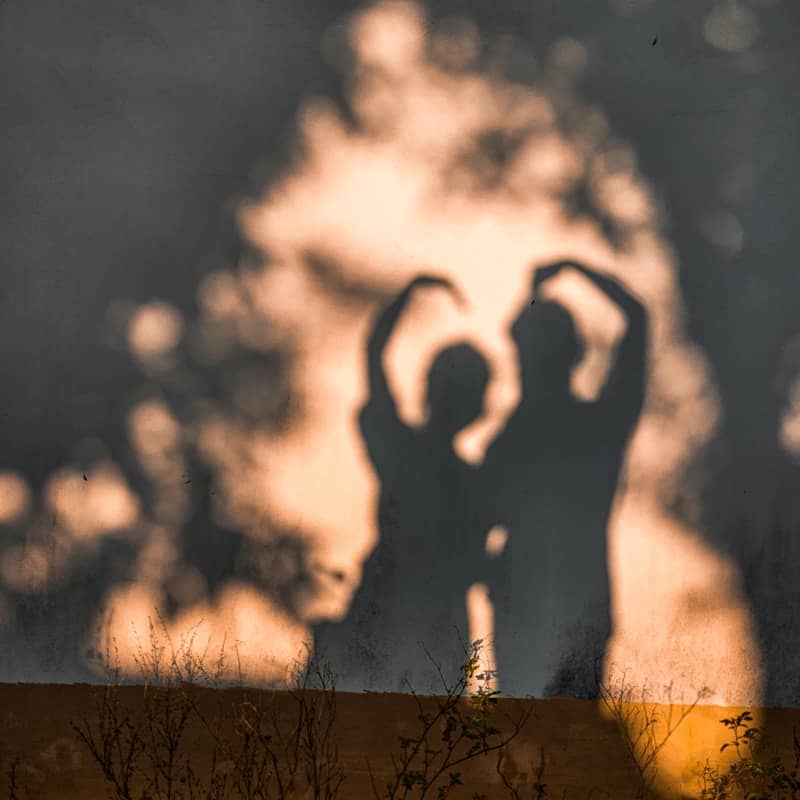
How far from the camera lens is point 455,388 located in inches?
192

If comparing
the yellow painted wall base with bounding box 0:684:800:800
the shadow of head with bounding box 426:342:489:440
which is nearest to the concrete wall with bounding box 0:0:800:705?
the shadow of head with bounding box 426:342:489:440

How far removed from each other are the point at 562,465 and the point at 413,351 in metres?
0.87

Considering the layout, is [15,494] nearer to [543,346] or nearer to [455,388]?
[455,388]

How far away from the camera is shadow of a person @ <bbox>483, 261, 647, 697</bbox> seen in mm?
4879

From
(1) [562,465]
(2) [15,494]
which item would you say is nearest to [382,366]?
(1) [562,465]

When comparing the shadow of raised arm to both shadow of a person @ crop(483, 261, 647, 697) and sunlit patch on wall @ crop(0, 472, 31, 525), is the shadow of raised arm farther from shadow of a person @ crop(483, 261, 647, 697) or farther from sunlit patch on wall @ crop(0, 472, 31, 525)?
sunlit patch on wall @ crop(0, 472, 31, 525)

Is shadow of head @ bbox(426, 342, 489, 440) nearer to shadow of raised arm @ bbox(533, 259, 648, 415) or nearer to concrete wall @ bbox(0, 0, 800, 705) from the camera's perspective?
concrete wall @ bbox(0, 0, 800, 705)

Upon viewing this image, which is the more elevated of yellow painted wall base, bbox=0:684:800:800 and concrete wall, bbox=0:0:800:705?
concrete wall, bbox=0:0:800:705

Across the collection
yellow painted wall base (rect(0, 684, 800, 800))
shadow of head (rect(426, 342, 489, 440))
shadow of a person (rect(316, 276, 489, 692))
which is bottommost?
yellow painted wall base (rect(0, 684, 800, 800))

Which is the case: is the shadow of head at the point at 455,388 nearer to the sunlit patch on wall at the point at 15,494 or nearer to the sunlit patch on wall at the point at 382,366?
the sunlit patch on wall at the point at 382,366

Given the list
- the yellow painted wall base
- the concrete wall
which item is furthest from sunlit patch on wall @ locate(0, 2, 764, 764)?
Result: the yellow painted wall base

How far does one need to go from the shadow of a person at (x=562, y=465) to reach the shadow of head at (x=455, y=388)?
181mm

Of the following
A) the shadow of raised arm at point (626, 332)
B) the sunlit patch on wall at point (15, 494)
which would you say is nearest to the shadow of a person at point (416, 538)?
the shadow of raised arm at point (626, 332)

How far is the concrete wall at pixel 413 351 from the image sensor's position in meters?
4.88
